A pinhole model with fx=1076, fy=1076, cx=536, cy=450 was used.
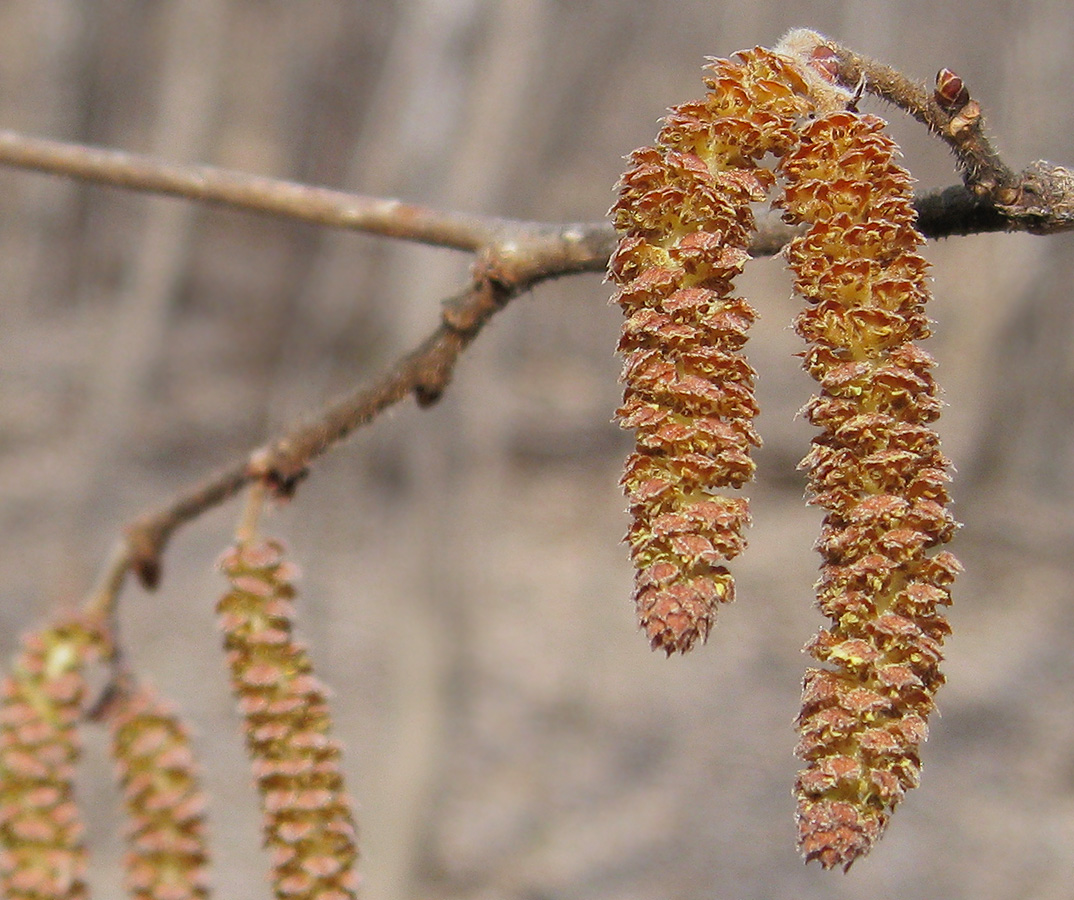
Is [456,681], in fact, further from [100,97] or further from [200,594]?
[100,97]

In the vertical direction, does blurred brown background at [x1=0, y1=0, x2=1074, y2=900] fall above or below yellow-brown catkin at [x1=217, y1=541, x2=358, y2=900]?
above

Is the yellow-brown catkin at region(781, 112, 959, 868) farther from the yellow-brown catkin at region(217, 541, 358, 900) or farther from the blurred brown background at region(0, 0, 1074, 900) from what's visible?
the blurred brown background at region(0, 0, 1074, 900)

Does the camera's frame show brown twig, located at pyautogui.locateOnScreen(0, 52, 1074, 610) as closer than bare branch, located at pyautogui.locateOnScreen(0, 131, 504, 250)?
Yes

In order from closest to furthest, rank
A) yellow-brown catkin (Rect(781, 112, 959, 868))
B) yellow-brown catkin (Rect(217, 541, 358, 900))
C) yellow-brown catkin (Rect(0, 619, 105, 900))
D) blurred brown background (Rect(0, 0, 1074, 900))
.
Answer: yellow-brown catkin (Rect(781, 112, 959, 868))
yellow-brown catkin (Rect(217, 541, 358, 900))
yellow-brown catkin (Rect(0, 619, 105, 900))
blurred brown background (Rect(0, 0, 1074, 900))

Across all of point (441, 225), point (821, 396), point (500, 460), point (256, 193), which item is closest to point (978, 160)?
point (821, 396)

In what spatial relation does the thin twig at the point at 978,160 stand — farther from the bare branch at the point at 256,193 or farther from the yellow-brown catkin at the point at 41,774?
the yellow-brown catkin at the point at 41,774

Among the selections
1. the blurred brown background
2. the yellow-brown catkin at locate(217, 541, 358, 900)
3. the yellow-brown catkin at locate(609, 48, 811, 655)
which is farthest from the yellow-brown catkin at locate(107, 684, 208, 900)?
the blurred brown background

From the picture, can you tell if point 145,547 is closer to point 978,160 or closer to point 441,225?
point 441,225

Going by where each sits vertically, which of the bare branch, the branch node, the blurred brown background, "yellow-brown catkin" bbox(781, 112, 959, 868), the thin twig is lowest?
"yellow-brown catkin" bbox(781, 112, 959, 868)
